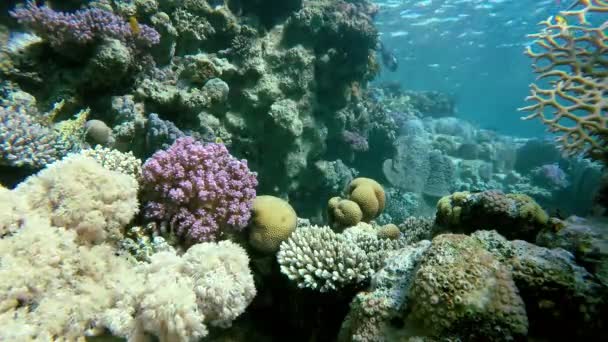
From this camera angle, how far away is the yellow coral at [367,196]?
4852mm

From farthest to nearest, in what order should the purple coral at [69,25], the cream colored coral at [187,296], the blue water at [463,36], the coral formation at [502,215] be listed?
the blue water at [463,36], the purple coral at [69,25], the coral formation at [502,215], the cream colored coral at [187,296]

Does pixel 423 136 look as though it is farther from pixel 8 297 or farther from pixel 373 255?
pixel 8 297

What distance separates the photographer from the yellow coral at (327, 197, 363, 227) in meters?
4.59

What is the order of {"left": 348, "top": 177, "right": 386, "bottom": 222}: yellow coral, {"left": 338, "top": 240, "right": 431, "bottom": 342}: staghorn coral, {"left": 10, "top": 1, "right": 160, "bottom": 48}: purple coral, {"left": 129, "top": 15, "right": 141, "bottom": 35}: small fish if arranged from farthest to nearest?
1. {"left": 129, "top": 15, "right": 141, "bottom": 35}: small fish
2. {"left": 348, "top": 177, "right": 386, "bottom": 222}: yellow coral
3. {"left": 10, "top": 1, "right": 160, "bottom": 48}: purple coral
4. {"left": 338, "top": 240, "right": 431, "bottom": 342}: staghorn coral

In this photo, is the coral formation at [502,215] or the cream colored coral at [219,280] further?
the coral formation at [502,215]

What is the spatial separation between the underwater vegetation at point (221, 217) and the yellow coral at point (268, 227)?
0.9 inches

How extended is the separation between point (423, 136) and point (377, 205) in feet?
38.6

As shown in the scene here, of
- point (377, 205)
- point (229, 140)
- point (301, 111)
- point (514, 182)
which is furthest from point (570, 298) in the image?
point (514, 182)

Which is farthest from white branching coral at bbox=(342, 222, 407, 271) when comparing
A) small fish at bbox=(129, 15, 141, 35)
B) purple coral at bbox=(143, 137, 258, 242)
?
small fish at bbox=(129, 15, 141, 35)

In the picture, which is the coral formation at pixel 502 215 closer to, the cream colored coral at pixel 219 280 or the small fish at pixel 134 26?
the cream colored coral at pixel 219 280

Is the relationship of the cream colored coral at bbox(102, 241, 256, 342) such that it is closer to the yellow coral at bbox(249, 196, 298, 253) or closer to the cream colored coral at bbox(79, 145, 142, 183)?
the yellow coral at bbox(249, 196, 298, 253)

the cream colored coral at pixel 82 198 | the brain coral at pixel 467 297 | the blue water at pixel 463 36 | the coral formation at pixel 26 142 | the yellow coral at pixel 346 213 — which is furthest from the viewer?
the blue water at pixel 463 36

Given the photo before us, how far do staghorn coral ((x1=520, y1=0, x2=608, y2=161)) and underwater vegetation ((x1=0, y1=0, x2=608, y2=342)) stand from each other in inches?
1.0

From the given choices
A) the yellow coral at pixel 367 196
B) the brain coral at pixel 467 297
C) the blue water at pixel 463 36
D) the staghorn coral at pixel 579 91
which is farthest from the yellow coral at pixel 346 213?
the blue water at pixel 463 36
